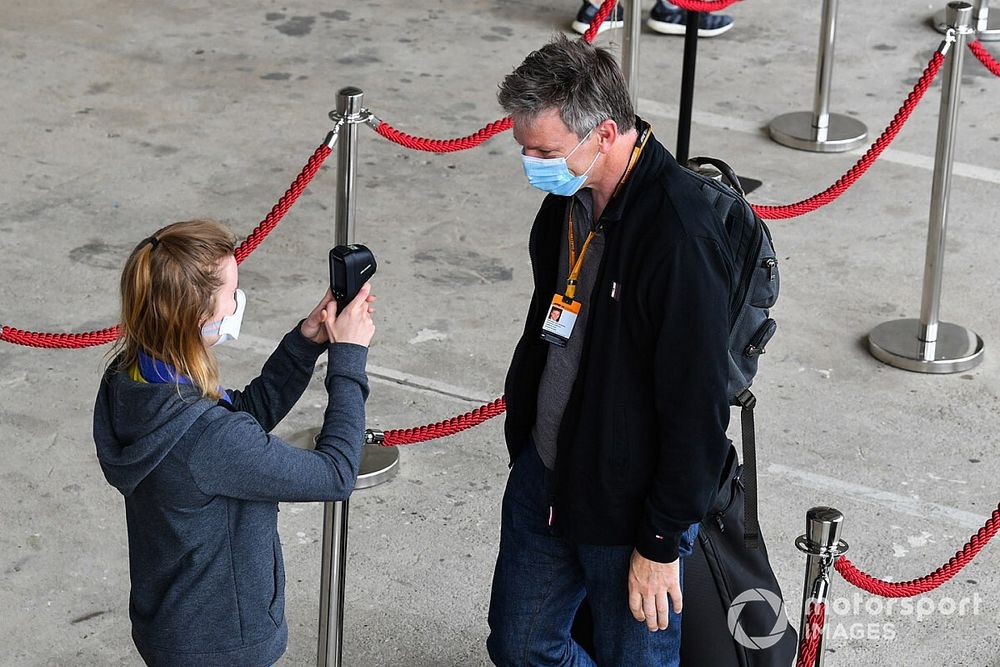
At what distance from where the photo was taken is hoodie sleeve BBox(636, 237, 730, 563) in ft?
9.61

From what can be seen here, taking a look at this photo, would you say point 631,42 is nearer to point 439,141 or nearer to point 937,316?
point 439,141

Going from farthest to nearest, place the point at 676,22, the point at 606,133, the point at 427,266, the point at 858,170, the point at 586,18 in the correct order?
the point at 676,22, the point at 586,18, the point at 427,266, the point at 858,170, the point at 606,133

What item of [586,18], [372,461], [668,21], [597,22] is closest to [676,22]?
[668,21]

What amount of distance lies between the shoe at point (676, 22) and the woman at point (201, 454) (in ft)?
23.1

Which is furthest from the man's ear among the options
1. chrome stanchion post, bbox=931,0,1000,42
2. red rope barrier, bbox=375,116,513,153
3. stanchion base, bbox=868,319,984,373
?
chrome stanchion post, bbox=931,0,1000,42

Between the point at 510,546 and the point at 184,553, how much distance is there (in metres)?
0.88

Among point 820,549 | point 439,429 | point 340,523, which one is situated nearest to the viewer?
point 820,549

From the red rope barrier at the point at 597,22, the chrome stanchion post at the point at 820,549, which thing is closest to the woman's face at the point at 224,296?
the chrome stanchion post at the point at 820,549

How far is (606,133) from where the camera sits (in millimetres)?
3010

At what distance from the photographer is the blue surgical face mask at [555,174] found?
119 inches

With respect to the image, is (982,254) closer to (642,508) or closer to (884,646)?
(884,646)

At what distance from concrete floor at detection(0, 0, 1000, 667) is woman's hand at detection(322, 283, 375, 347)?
152 centimetres

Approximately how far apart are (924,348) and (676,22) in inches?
173

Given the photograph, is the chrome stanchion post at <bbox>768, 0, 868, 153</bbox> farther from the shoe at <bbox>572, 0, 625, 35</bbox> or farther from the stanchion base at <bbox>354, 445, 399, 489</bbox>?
the stanchion base at <bbox>354, 445, 399, 489</bbox>
